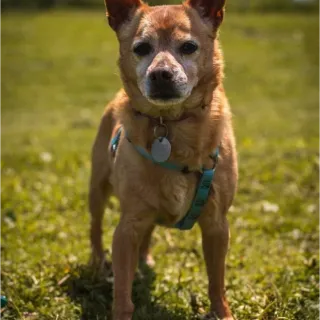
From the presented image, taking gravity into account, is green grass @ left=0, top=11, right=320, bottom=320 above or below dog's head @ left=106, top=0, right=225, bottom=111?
below

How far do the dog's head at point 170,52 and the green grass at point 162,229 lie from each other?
0.34 meters

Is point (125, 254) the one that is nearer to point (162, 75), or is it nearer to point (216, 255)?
point (216, 255)

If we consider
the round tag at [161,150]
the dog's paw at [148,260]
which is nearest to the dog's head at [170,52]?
the round tag at [161,150]

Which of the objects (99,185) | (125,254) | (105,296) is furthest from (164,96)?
(105,296)

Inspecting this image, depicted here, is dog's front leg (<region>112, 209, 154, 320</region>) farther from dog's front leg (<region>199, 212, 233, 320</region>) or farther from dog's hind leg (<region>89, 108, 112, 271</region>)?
dog's hind leg (<region>89, 108, 112, 271</region>)

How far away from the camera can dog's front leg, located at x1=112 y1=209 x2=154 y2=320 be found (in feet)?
11.8

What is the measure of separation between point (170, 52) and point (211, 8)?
516 mm

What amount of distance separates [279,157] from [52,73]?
38.7 feet

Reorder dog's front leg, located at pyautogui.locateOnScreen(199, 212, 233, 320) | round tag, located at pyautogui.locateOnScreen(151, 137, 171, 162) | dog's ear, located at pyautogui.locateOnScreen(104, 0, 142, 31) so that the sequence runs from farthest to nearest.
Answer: dog's ear, located at pyautogui.locateOnScreen(104, 0, 142, 31) → dog's front leg, located at pyautogui.locateOnScreen(199, 212, 233, 320) → round tag, located at pyautogui.locateOnScreen(151, 137, 171, 162)

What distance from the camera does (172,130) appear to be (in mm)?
3650

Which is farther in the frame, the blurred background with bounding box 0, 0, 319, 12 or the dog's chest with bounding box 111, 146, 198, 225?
the blurred background with bounding box 0, 0, 319, 12

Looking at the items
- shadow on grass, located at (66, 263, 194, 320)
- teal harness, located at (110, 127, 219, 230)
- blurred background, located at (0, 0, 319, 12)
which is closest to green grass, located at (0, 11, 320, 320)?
shadow on grass, located at (66, 263, 194, 320)

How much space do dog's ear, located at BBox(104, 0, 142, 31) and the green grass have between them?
374 mm

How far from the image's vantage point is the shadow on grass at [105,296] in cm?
387
